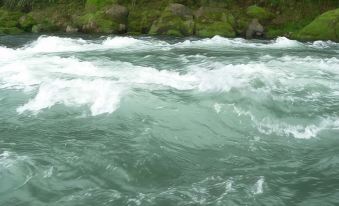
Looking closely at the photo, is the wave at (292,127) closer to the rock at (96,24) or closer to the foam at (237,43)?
the foam at (237,43)

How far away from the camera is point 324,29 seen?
62.0ft

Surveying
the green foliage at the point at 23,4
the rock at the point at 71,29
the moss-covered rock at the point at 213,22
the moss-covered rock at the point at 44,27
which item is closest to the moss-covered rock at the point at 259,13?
the moss-covered rock at the point at 213,22

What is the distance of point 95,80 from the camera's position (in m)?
10.6

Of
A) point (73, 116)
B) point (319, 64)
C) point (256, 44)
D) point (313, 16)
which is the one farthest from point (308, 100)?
point (313, 16)

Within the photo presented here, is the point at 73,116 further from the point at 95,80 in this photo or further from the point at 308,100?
the point at 308,100

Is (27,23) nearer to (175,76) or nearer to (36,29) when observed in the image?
(36,29)

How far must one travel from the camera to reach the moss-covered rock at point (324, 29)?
61.2ft

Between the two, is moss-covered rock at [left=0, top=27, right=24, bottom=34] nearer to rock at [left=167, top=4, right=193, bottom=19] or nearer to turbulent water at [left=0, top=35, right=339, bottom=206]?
rock at [left=167, top=4, right=193, bottom=19]

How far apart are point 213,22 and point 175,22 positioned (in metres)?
1.79

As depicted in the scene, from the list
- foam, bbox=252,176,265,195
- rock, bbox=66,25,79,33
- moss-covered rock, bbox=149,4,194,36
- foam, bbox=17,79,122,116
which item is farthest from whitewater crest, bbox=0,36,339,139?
rock, bbox=66,25,79,33

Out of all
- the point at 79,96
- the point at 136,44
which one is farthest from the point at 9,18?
the point at 79,96

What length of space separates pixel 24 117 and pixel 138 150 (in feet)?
9.66

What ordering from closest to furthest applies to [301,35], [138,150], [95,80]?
[138,150] < [95,80] < [301,35]

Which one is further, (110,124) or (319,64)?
(319,64)
